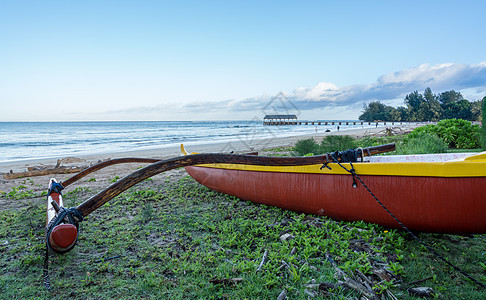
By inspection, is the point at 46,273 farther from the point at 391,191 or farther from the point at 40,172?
the point at 40,172

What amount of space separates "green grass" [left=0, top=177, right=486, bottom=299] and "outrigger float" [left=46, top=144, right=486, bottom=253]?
217 millimetres

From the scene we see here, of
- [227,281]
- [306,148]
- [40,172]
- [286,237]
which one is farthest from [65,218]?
[40,172]

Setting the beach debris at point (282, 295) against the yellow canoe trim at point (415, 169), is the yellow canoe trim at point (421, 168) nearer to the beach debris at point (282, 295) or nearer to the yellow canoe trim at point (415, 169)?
the yellow canoe trim at point (415, 169)

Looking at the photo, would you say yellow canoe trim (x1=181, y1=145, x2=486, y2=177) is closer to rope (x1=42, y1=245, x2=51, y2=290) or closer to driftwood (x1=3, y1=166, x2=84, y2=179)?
rope (x1=42, y1=245, x2=51, y2=290)

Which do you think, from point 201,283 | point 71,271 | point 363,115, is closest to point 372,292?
point 201,283

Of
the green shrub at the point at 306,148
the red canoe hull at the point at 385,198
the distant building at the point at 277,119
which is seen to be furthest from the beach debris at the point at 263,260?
the green shrub at the point at 306,148

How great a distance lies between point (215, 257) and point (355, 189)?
175 cm

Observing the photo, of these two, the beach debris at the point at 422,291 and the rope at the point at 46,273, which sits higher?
the rope at the point at 46,273

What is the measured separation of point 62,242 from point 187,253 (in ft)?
3.58

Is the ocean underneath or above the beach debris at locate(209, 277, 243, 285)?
above

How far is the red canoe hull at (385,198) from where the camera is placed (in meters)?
2.38

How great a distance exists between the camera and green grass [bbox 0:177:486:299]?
6.42 feet

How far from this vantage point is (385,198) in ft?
9.02

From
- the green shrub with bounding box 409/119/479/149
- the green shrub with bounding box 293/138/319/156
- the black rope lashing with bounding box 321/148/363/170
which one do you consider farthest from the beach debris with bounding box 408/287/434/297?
the green shrub with bounding box 409/119/479/149
